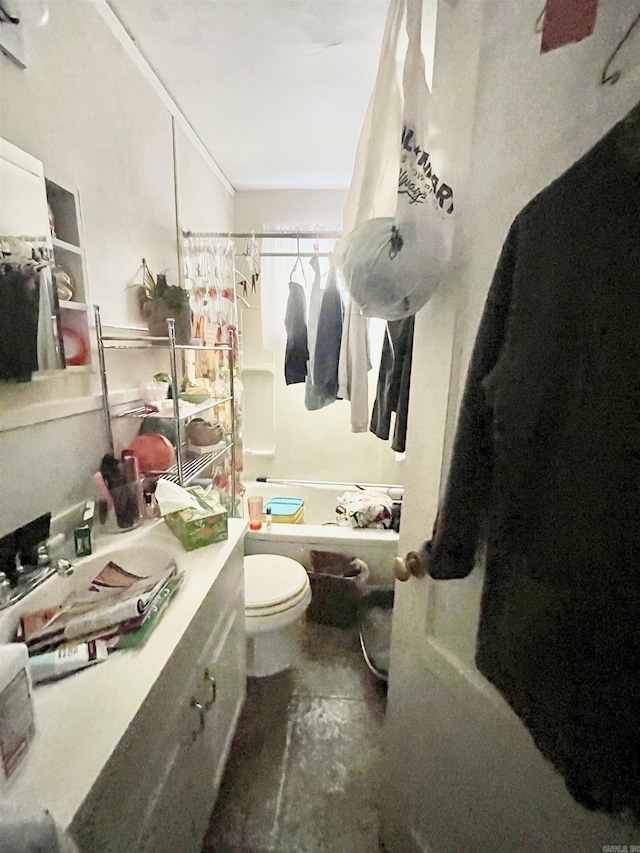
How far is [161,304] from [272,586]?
1124 mm

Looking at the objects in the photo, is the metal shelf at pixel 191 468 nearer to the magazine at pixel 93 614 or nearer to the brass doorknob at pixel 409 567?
the magazine at pixel 93 614

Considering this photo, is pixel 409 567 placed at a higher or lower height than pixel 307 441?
higher

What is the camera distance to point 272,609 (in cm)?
136

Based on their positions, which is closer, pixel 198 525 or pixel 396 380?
pixel 198 525

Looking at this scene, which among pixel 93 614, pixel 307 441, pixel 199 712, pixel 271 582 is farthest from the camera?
pixel 307 441

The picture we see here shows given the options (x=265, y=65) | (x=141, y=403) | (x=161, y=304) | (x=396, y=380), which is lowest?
(x=141, y=403)

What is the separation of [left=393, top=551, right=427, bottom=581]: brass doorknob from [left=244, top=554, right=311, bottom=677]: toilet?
73 centimetres

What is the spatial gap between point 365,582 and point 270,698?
62 cm

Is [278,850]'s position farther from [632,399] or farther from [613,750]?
[632,399]

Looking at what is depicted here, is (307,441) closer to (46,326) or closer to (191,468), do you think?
(191,468)

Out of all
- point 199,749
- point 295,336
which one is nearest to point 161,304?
point 295,336

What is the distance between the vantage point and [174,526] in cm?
108

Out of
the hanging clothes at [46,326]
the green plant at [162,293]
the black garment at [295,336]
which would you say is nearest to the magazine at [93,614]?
the hanging clothes at [46,326]

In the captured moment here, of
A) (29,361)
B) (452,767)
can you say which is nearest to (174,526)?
(29,361)
